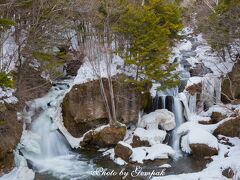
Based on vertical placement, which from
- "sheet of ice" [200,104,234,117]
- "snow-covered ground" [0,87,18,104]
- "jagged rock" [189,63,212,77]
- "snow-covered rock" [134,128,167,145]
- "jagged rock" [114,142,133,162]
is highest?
"jagged rock" [189,63,212,77]

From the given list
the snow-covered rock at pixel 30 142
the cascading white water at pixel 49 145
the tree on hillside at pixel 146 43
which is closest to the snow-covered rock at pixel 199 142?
the tree on hillside at pixel 146 43

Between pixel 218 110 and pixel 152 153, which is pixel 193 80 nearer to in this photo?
pixel 218 110

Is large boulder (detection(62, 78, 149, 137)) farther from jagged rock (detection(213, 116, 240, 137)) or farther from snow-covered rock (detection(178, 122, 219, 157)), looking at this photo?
jagged rock (detection(213, 116, 240, 137))

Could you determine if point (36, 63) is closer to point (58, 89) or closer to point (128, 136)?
point (58, 89)

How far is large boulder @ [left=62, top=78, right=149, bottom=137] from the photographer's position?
17.6m

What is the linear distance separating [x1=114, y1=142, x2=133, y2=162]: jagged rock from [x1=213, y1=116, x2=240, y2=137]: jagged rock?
497 cm

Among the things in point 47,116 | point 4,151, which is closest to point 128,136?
point 47,116

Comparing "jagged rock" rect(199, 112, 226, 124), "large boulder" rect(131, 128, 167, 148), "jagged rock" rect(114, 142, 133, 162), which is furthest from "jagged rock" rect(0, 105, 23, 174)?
"jagged rock" rect(199, 112, 226, 124)

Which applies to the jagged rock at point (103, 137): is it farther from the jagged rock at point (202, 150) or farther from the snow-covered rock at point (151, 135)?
the jagged rock at point (202, 150)

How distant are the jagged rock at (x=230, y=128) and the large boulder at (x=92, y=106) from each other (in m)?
4.42

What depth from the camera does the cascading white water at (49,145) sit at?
48.5 ft

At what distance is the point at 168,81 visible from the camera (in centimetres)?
1780

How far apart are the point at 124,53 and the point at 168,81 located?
2879 millimetres

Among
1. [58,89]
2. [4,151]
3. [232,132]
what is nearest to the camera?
[4,151]
